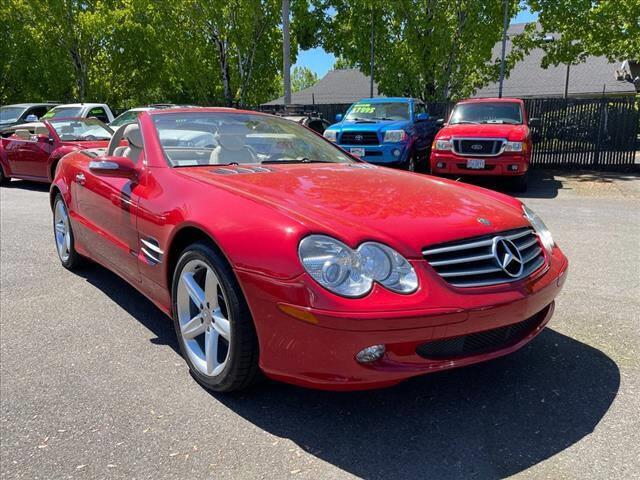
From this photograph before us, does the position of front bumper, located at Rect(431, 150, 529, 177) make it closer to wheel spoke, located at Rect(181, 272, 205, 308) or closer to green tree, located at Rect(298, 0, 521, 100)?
wheel spoke, located at Rect(181, 272, 205, 308)

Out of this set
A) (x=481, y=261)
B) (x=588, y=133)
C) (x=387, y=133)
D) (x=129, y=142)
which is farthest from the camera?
(x=588, y=133)

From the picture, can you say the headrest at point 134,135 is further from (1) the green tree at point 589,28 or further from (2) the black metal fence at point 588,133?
(1) the green tree at point 589,28

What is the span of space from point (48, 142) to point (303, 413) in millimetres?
9452

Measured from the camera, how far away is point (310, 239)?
2.41 m

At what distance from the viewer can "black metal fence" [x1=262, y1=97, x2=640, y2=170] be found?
1358cm

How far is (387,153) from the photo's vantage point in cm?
1124

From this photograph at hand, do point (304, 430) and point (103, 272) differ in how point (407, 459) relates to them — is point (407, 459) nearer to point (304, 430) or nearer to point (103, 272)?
point (304, 430)

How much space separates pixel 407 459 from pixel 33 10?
2688 centimetres

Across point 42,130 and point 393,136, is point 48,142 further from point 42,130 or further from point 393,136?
point 393,136

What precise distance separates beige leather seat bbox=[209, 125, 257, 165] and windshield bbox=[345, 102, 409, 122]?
8407mm

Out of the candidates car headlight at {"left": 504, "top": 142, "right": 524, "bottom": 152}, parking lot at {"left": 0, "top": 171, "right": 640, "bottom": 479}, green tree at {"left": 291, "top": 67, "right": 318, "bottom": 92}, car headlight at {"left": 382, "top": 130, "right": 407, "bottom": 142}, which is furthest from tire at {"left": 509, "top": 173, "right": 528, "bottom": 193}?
green tree at {"left": 291, "top": 67, "right": 318, "bottom": 92}

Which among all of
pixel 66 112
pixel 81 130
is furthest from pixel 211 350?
pixel 66 112

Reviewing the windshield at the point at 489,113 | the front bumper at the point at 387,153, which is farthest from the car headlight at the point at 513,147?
the front bumper at the point at 387,153

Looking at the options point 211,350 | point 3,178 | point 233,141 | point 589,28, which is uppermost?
point 589,28
